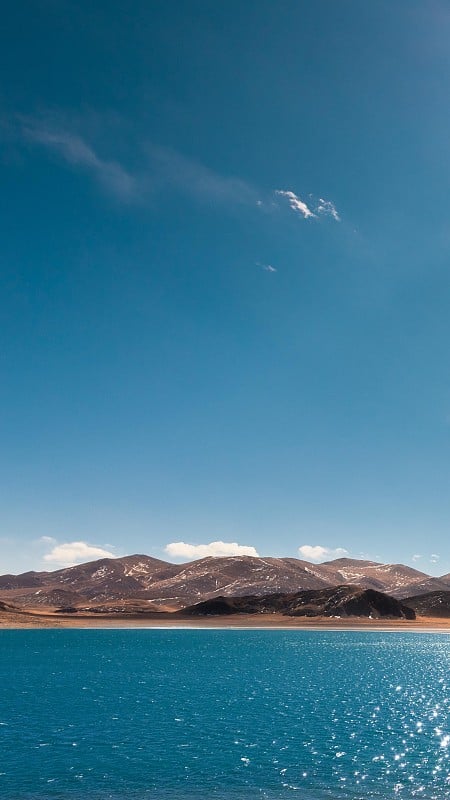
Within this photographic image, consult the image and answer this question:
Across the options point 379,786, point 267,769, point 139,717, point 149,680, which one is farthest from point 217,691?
point 379,786

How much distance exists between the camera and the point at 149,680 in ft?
304

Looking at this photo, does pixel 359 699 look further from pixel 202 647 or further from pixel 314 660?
pixel 202 647

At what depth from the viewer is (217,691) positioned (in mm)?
80938

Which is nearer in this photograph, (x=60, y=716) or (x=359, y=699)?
(x=60, y=716)

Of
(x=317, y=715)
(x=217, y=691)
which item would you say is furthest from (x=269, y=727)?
(x=217, y=691)

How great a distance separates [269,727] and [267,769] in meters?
15.5

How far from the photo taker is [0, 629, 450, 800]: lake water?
38219 millimetres

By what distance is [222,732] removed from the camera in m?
54.2

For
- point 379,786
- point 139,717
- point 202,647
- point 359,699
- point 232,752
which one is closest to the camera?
point 379,786

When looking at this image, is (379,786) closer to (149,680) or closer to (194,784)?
(194,784)

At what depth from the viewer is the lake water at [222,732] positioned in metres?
38.2

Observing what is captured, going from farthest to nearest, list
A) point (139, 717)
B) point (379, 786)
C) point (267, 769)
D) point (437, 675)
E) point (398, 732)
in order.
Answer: point (437, 675) → point (139, 717) → point (398, 732) → point (267, 769) → point (379, 786)

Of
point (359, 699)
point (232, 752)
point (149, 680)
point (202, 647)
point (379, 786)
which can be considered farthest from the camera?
point (202, 647)

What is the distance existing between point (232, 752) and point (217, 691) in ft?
117
